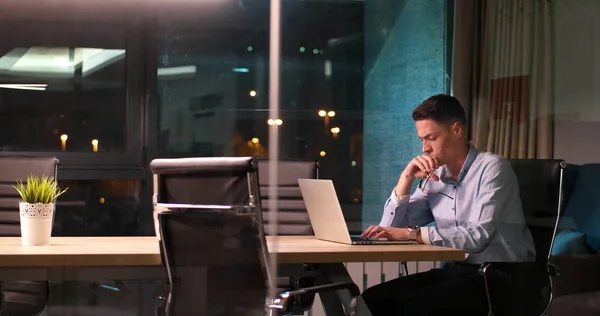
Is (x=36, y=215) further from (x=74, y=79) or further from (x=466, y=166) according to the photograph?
(x=74, y=79)

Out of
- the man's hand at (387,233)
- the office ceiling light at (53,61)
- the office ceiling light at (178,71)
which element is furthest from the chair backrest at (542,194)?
the office ceiling light at (53,61)

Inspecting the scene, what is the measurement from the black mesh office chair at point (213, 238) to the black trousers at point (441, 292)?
0.71 metres

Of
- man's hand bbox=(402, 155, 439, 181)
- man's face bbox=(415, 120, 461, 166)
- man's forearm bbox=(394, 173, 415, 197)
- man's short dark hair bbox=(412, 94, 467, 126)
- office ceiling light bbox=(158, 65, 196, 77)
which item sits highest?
office ceiling light bbox=(158, 65, 196, 77)

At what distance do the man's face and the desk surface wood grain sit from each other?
2.05ft

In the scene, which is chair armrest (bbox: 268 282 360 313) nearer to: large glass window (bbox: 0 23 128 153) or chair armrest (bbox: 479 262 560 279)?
chair armrest (bbox: 479 262 560 279)

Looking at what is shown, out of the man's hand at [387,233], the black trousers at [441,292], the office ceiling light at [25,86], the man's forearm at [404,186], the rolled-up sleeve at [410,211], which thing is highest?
the office ceiling light at [25,86]

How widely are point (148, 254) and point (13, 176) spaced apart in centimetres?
130

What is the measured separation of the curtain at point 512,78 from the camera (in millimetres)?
3631

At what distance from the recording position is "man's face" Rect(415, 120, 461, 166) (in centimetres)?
340

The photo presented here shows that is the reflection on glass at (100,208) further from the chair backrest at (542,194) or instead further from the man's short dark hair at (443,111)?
the chair backrest at (542,194)

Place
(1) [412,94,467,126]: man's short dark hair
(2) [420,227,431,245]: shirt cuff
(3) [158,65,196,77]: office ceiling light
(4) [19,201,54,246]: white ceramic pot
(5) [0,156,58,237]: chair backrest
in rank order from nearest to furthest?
(4) [19,201,54,246]: white ceramic pot, (2) [420,227,431,245]: shirt cuff, (1) [412,94,467,126]: man's short dark hair, (5) [0,156,58,237]: chair backrest, (3) [158,65,196,77]: office ceiling light

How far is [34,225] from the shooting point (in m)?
2.95

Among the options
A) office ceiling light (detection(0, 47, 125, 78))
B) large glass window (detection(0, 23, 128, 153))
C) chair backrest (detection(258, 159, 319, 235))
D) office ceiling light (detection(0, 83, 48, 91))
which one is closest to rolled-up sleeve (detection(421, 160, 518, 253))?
chair backrest (detection(258, 159, 319, 235))

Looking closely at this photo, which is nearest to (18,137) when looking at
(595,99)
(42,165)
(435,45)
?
(42,165)
